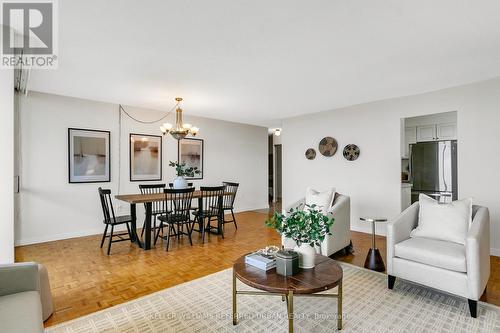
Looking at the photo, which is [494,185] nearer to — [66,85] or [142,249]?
[142,249]

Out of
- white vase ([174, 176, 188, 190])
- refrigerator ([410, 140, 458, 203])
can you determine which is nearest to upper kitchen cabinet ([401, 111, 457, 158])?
refrigerator ([410, 140, 458, 203])

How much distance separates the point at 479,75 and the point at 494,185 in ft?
4.85

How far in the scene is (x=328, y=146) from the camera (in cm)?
536

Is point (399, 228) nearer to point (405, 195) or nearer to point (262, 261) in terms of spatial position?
point (262, 261)

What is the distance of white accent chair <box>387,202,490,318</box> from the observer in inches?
81.5

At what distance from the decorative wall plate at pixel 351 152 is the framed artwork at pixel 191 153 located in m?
3.20

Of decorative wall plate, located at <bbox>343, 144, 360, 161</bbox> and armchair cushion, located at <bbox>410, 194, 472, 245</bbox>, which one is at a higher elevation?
decorative wall plate, located at <bbox>343, 144, 360, 161</bbox>

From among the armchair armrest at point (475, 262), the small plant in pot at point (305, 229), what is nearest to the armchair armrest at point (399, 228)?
the armchair armrest at point (475, 262)

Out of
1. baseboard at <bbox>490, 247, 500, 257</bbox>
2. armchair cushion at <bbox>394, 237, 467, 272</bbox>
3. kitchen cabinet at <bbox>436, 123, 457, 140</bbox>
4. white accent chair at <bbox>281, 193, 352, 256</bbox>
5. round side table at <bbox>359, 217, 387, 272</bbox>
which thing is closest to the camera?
armchair cushion at <bbox>394, 237, 467, 272</bbox>

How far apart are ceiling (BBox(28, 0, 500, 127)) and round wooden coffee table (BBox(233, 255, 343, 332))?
197cm

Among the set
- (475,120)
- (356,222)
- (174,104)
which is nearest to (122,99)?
(174,104)

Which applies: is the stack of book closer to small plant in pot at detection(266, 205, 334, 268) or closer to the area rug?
small plant in pot at detection(266, 205, 334, 268)

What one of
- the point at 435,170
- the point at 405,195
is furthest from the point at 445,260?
the point at 435,170

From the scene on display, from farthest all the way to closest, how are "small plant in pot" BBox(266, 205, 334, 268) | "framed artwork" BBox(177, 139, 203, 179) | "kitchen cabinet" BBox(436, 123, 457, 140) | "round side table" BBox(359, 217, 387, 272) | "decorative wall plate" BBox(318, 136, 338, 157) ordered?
"framed artwork" BBox(177, 139, 203, 179)
"decorative wall plate" BBox(318, 136, 338, 157)
"kitchen cabinet" BBox(436, 123, 457, 140)
"round side table" BBox(359, 217, 387, 272)
"small plant in pot" BBox(266, 205, 334, 268)
